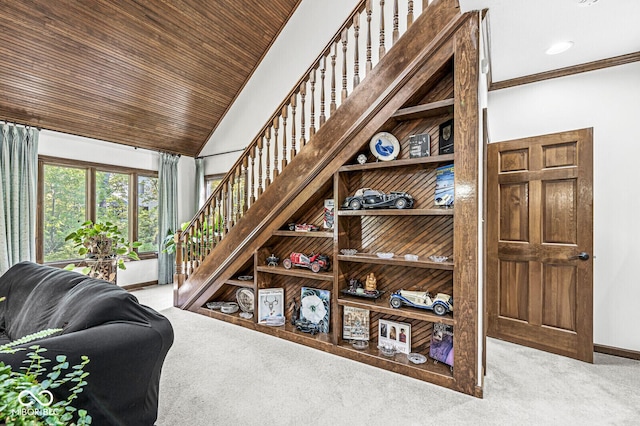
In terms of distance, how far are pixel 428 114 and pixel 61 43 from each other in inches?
155

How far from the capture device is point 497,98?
328 centimetres

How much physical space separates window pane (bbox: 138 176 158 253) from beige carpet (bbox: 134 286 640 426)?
327cm

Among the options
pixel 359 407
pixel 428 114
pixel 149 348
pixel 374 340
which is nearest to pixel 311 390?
pixel 359 407

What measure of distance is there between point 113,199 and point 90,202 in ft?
1.17

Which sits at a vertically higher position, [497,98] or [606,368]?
[497,98]

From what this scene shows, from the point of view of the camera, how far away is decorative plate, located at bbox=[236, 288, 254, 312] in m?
3.60

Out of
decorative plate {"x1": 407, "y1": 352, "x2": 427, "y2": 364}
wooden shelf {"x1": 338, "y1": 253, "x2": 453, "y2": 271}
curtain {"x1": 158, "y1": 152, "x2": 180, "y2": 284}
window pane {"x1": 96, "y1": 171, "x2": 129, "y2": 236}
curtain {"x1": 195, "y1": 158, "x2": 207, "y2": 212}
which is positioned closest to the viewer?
wooden shelf {"x1": 338, "y1": 253, "x2": 453, "y2": 271}

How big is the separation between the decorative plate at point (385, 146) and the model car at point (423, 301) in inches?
44.8

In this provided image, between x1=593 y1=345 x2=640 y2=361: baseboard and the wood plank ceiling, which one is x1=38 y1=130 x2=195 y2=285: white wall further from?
x1=593 y1=345 x2=640 y2=361: baseboard

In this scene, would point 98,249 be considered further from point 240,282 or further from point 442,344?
point 442,344

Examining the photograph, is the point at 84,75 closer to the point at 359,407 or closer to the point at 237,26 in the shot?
the point at 237,26

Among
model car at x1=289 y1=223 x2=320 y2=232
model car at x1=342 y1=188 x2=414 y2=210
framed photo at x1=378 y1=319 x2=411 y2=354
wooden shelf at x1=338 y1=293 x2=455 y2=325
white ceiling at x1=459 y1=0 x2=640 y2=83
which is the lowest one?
framed photo at x1=378 y1=319 x2=411 y2=354

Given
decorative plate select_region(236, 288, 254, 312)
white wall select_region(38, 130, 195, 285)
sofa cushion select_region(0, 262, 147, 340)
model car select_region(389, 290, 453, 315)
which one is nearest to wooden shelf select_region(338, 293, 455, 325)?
model car select_region(389, 290, 453, 315)

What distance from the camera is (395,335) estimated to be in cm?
262
